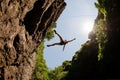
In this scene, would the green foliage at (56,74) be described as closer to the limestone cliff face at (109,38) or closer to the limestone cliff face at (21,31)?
the limestone cliff face at (21,31)

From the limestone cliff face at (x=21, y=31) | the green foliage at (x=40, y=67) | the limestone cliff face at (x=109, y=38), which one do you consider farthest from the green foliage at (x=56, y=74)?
the limestone cliff face at (x=109, y=38)

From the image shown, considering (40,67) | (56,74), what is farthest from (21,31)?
(56,74)

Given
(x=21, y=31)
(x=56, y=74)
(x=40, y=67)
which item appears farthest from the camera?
(x=56, y=74)

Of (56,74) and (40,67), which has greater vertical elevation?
(40,67)

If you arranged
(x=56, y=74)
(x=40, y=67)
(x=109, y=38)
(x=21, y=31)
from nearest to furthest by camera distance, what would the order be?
(x=21, y=31)
(x=109, y=38)
(x=40, y=67)
(x=56, y=74)

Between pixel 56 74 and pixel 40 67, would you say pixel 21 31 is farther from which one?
pixel 56 74

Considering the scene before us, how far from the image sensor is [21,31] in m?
17.8

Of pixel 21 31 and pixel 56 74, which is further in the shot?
pixel 56 74

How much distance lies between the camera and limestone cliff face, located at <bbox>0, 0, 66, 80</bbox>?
48.8 ft

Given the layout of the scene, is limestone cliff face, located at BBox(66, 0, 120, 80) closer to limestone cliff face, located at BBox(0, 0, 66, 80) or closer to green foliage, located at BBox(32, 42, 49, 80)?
limestone cliff face, located at BBox(0, 0, 66, 80)

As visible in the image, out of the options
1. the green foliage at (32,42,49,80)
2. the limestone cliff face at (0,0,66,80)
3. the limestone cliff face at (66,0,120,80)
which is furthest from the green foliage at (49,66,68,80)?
the limestone cliff face at (66,0,120,80)

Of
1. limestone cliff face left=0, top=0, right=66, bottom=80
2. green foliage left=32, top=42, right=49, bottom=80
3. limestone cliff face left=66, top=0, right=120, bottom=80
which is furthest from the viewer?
green foliage left=32, top=42, right=49, bottom=80

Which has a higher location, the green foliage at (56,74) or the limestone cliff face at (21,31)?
the limestone cliff face at (21,31)

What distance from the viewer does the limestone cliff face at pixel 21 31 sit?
48.8 feet
